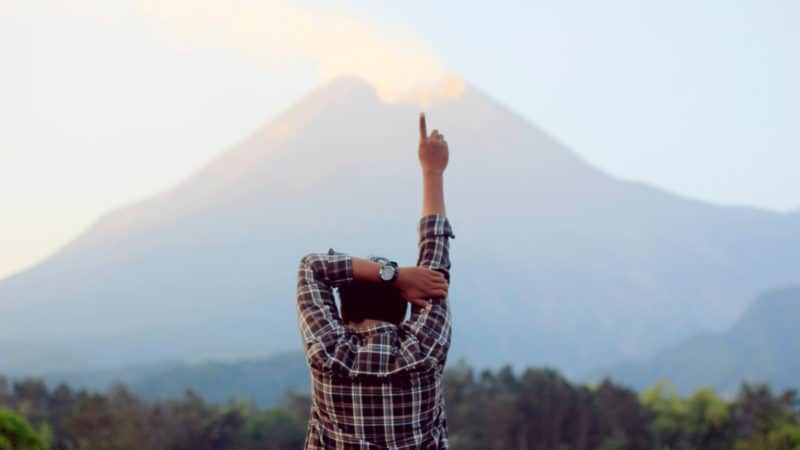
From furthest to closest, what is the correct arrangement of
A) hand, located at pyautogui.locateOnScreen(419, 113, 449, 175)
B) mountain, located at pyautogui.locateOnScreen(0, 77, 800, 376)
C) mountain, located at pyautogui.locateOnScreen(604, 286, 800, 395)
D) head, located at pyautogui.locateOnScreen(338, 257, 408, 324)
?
1. mountain, located at pyautogui.locateOnScreen(0, 77, 800, 376)
2. mountain, located at pyautogui.locateOnScreen(604, 286, 800, 395)
3. hand, located at pyautogui.locateOnScreen(419, 113, 449, 175)
4. head, located at pyautogui.locateOnScreen(338, 257, 408, 324)

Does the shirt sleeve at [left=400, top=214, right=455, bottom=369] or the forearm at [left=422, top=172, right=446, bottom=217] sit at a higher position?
the forearm at [left=422, top=172, right=446, bottom=217]

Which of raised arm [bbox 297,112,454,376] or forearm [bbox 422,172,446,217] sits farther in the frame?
forearm [bbox 422,172,446,217]

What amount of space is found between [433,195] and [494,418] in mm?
25215

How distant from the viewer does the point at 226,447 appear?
81.0 ft

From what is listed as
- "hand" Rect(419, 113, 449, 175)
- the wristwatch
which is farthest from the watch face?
"hand" Rect(419, 113, 449, 175)

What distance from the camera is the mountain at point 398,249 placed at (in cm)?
10069

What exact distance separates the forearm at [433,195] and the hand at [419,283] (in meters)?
0.18

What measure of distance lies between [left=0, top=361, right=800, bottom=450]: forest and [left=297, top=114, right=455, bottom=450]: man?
74.5 feet

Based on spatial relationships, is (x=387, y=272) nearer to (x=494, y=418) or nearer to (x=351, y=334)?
(x=351, y=334)

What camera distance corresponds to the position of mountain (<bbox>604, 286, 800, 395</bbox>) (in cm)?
9762

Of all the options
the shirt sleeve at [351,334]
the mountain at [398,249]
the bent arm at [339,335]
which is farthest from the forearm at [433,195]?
the mountain at [398,249]

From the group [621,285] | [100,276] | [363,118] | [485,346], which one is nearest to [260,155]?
[363,118]

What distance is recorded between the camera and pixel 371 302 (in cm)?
203

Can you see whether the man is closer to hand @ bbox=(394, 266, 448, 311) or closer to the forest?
hand @ bbox=(394, 266, 448, 311)
